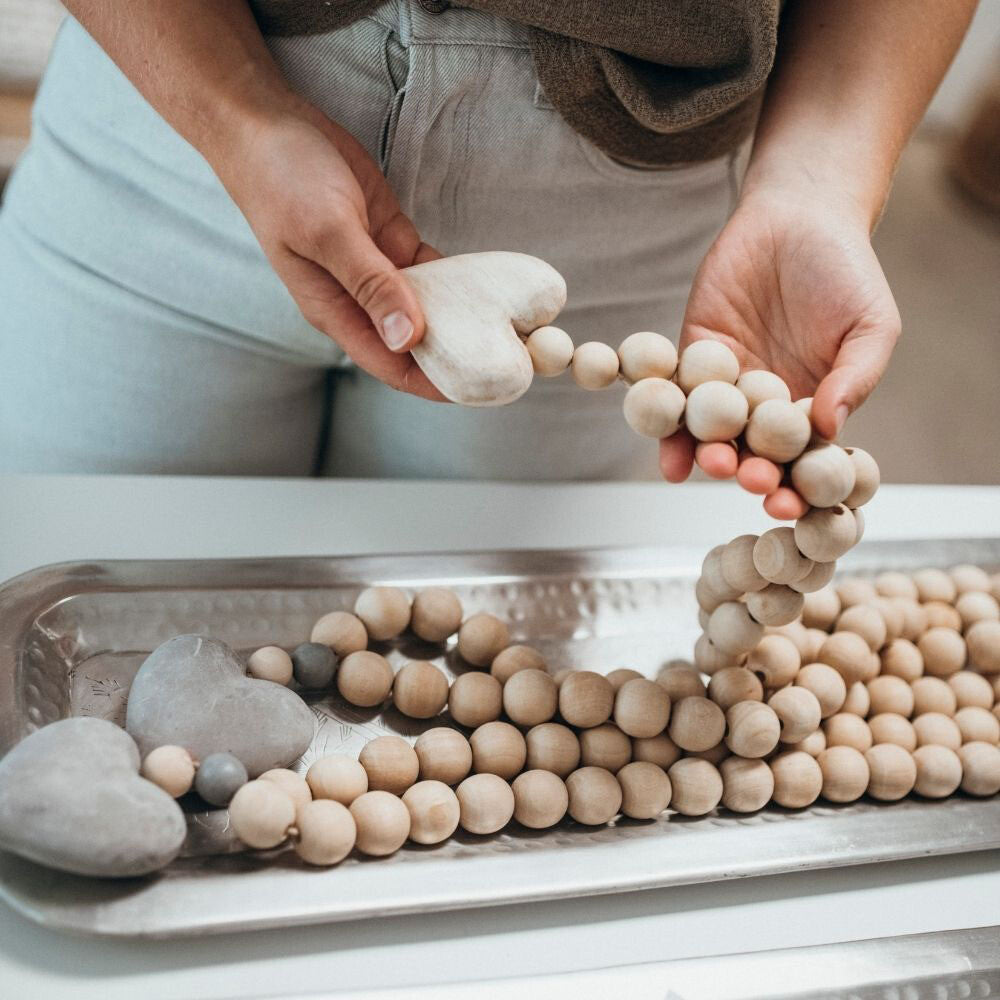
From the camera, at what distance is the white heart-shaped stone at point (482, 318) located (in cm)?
45

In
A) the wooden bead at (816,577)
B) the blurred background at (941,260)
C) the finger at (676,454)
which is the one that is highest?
the finger at (676,454)

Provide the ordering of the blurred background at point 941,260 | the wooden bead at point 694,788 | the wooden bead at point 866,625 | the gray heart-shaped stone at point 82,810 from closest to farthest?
the gray heart-shaped stone at point 82,810, the wooden bead at point 694,788, the wooden bead at point 866,625, the blurred background at point 941,260

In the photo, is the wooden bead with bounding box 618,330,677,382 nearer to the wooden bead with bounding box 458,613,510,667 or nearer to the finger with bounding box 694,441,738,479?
the finger with bounding box 694,441,738,479

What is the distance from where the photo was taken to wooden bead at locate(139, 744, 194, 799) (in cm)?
45

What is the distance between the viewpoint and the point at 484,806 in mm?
479

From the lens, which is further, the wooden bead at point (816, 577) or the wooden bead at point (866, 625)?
the wooden bead at point (866, 625)

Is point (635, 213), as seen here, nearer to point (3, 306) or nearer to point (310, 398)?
point (310, 398)

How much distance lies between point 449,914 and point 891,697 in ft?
0.95

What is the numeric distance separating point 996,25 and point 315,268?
7.33ft

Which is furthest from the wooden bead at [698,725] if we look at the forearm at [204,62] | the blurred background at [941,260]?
the blurred background at [941,260]

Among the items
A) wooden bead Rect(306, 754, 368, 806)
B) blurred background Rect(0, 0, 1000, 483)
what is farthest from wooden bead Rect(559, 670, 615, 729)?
blurred background Rect(0, 0, 1000, 483)

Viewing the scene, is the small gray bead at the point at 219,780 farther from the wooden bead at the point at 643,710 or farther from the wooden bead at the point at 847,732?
the wooden bead at the point at 847,732

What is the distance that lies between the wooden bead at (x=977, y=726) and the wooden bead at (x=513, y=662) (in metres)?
0.25

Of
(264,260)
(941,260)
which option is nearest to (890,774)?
(264,260)
